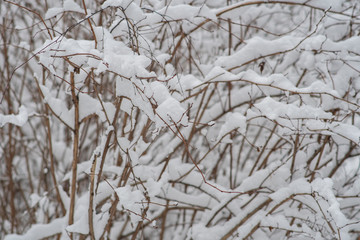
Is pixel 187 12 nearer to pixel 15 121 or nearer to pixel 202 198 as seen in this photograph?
pixel 15 121

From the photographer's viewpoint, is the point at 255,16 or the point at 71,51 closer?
the point at 71,51

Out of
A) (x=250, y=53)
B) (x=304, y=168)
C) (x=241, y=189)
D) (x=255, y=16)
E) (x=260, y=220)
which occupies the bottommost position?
(x=260, y=220)

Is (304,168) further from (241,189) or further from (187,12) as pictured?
(187,12)

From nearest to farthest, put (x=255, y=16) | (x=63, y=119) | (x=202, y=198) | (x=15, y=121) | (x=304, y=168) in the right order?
(x=63, y=119)
(x=15, y=121)
(x=304, y=168)
(x=202, y=198)
(x=255, y=16)

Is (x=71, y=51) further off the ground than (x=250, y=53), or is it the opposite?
(x=250, y=53)

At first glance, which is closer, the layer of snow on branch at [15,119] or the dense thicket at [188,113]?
the dense thicket at [188,113]

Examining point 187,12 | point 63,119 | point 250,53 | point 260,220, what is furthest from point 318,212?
point 63,119

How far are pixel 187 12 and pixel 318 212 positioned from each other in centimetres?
108

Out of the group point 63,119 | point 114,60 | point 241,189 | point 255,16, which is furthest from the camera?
point 255,16

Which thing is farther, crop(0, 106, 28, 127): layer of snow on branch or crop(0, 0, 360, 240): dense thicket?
crop(0, 106, 28, 127): layer of snow on branch

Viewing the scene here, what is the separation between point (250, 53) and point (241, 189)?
0.71 m

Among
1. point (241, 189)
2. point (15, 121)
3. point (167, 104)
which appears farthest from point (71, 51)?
point (241, 189)

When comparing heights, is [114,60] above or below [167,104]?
above

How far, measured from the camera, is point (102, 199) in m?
1.71
